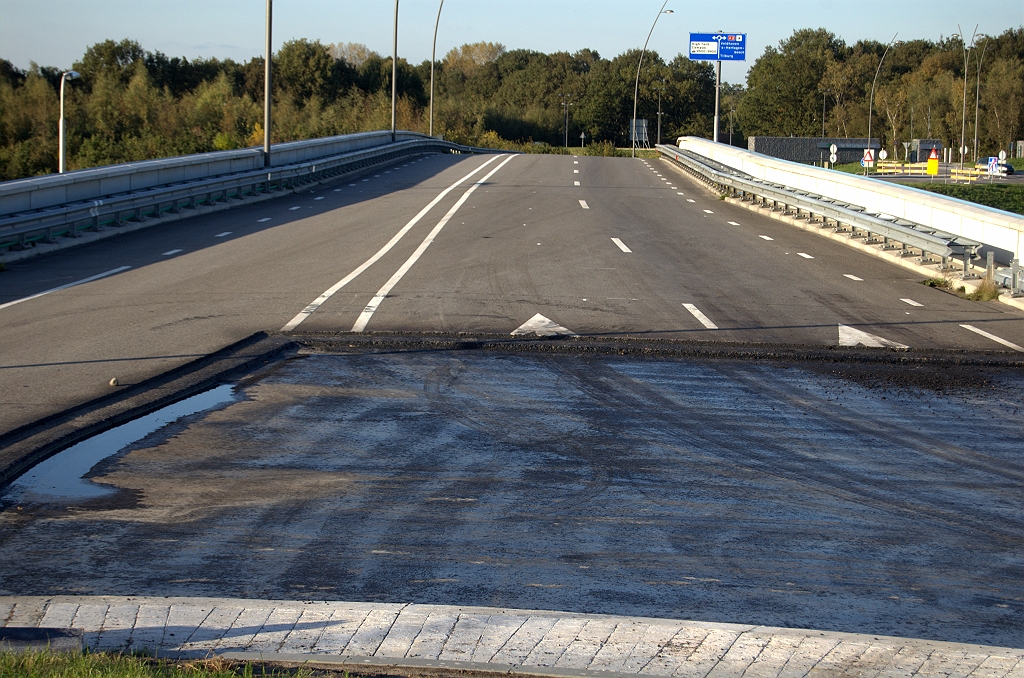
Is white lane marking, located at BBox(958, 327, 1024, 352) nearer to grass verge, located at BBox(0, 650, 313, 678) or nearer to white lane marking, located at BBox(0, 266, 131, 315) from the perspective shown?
grass verge, located at BBox(0, 650, 313, 678)

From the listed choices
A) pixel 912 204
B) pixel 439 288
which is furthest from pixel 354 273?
pixel 912 204

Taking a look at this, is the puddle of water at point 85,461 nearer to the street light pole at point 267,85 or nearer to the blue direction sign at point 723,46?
the street light pole at point 267,85

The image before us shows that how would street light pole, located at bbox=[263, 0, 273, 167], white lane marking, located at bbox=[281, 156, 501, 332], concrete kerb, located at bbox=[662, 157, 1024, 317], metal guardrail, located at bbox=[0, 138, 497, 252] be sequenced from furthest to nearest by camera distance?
street light pole, located at bbox=[263, 0, 273, 167]
metal guardrail, located at bbox=[0, 138, 497, 252]
concrete kerb, located at bbox=[662, 157, 1024, 317]
white lane marking, located at bbox=[281, 156, 501, 332]

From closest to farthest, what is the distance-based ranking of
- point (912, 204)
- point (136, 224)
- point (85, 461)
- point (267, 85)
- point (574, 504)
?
point (574, 504), point (85, 461), point (912, 204), point (136, 224), point (267, 85)

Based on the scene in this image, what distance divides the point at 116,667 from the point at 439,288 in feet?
39.0

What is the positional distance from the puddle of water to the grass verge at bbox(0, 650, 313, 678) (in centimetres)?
266

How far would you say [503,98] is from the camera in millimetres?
167625

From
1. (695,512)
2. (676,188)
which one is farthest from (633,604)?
(676,188)

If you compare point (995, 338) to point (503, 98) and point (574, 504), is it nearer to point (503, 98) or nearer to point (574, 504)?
point (574, 504)

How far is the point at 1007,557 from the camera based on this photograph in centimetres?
580

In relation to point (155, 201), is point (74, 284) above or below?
below

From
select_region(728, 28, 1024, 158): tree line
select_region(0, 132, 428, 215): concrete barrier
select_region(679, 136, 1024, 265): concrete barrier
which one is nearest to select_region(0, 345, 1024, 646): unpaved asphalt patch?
select_region(679, 136, 1024, 265): concrete barrier

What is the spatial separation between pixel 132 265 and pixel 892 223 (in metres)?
14.4

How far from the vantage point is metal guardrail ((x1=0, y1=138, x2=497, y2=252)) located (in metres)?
18.2
